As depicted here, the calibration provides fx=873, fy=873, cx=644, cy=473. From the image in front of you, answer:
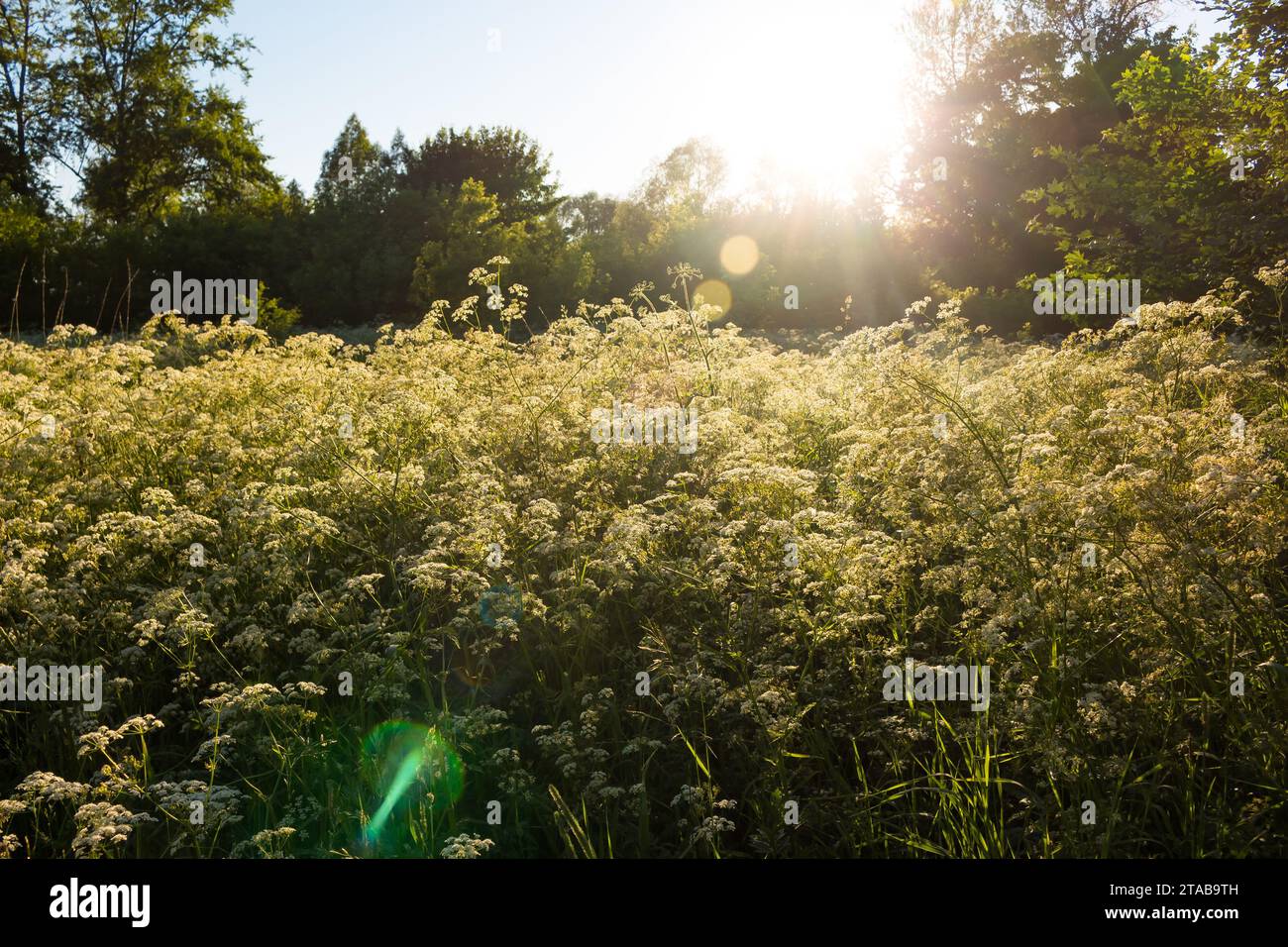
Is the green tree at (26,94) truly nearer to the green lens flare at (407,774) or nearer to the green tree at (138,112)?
the green tree at (138,112)

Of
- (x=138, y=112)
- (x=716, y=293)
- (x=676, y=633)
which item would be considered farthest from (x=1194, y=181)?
(x=138, y=112)

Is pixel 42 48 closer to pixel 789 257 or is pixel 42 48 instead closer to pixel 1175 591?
pixel 789 257

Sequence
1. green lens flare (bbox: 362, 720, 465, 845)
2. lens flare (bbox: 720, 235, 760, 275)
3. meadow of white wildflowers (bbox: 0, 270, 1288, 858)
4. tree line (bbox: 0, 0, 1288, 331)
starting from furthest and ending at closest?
lens flare (bbox: 720, 235, 760, 275) < tree line (bbox: 0, 0, 1288, 331) < green lens flare (bbox: 362, 720, 465, 845) < meadow of white wildflowers (bbox: 0, 270, 1288, 858)

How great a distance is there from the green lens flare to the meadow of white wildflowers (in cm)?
2

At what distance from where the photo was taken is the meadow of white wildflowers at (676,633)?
125 inches

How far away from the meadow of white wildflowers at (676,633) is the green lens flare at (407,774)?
0.05ft

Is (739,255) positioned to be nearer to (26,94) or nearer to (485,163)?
(485,163)

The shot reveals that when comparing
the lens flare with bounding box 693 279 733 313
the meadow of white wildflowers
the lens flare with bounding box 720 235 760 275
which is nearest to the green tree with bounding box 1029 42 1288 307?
the meadow of white wildflowers

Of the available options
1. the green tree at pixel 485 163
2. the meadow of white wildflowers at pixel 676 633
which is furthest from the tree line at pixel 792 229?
the meadow of white wildflowers at pixel 676 633

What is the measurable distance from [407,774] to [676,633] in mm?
1424

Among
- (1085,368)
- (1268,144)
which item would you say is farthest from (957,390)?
(1268,144)

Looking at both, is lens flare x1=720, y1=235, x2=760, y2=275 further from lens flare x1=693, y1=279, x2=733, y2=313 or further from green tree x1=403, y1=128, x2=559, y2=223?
green tree x1=403, y1=128, x2=559, y2=223

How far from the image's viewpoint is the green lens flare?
338 cm
